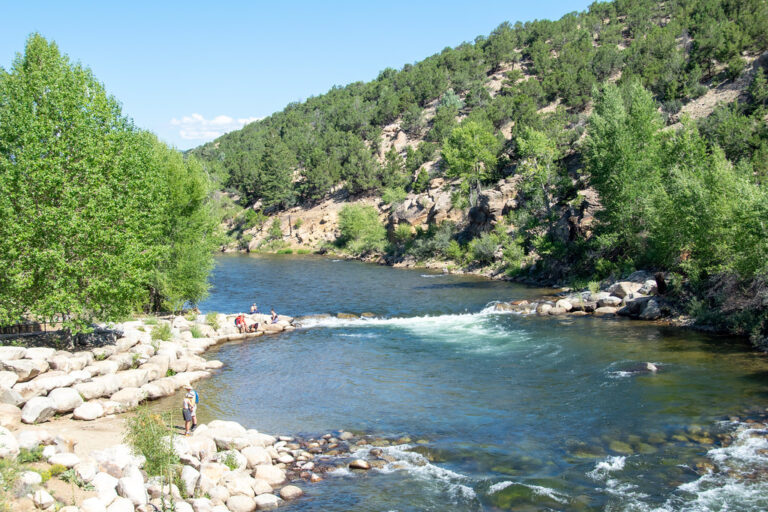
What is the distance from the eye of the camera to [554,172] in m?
58.6

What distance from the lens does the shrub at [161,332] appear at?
28.4 metres

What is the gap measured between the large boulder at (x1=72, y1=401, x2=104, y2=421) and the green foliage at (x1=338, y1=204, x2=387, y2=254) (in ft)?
199

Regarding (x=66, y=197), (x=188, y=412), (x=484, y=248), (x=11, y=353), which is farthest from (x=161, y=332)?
(x=484, y=248)

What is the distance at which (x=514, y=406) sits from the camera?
20734 millimetres

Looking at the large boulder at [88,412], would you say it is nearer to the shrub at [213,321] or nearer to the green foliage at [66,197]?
the green foliage at [66,197]

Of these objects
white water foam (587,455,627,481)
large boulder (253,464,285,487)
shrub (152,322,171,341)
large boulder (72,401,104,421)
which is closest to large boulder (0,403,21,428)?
large boulder (72,401,104,421)

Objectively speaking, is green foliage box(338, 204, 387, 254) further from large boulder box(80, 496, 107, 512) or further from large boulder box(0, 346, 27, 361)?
large boulder box(80, 496, 107, 512)

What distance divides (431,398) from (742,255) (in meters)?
17.8

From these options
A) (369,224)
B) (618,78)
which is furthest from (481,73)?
(369,224)

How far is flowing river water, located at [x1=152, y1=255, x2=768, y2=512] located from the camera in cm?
1422

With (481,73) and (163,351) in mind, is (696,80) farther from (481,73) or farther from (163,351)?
(163,351)

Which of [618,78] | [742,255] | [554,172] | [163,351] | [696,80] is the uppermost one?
[618,78]

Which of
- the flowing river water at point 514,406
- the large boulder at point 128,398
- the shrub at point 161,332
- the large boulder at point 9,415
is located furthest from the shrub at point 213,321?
the large boulder at point 9,415

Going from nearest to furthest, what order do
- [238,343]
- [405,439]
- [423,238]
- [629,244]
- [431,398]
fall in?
[405,439] → [431,398] → [238,343] → [629,244] → [423,238]
